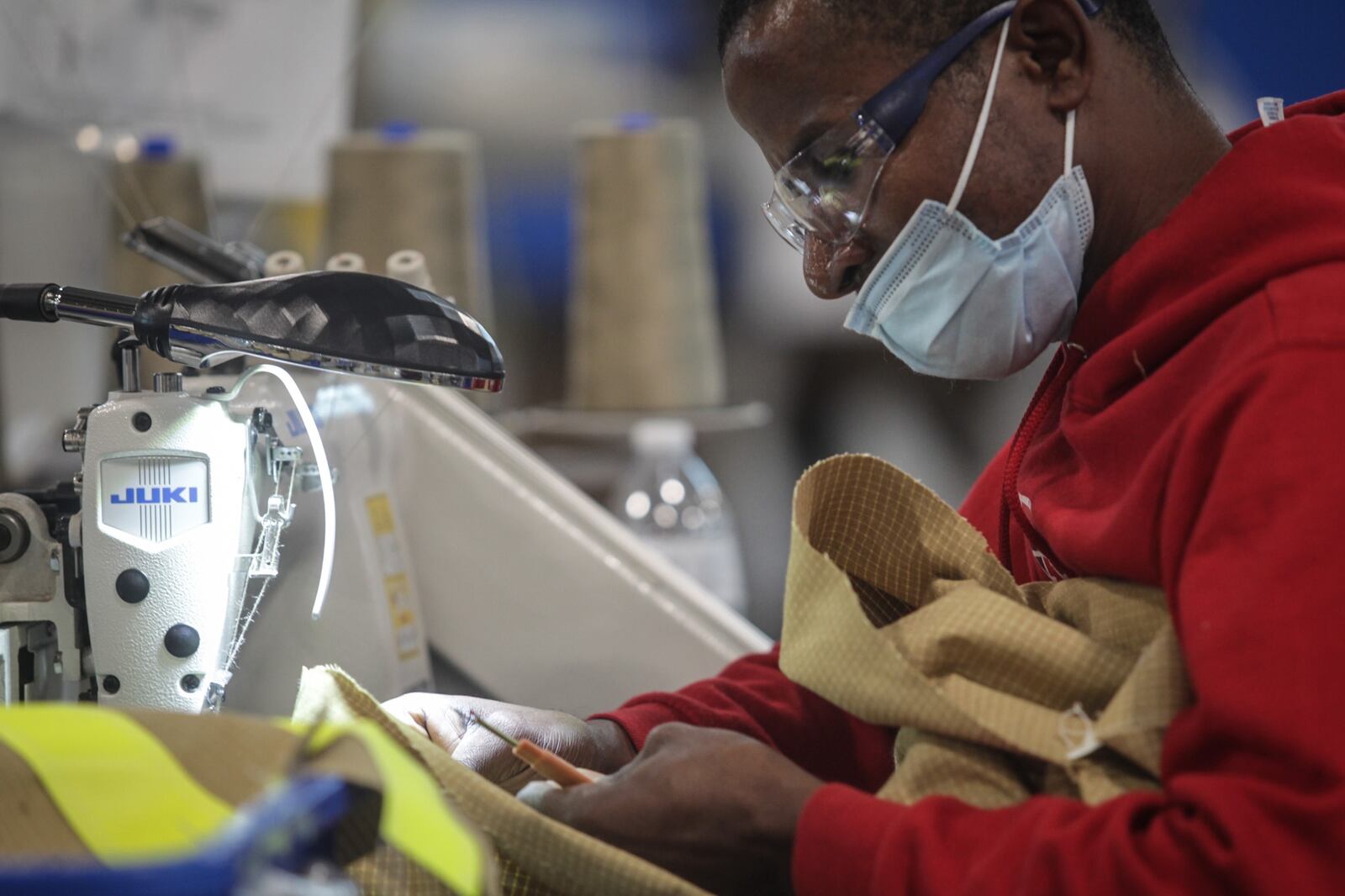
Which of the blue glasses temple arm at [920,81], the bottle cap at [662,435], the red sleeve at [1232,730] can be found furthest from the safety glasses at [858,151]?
the bottle cap at [662,435]

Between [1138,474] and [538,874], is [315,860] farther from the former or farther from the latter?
[1138,474]

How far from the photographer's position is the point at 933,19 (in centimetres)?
87

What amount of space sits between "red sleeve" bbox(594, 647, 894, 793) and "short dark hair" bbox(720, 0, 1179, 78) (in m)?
0.48

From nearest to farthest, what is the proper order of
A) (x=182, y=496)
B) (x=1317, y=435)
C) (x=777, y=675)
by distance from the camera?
1. (x=1317, y=435)
2. (x=182, y=496)
3. (x=777, y=675)

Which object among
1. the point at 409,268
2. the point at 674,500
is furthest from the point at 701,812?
the point at 674,500

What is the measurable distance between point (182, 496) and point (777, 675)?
462mm

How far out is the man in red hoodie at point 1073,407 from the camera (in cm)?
60

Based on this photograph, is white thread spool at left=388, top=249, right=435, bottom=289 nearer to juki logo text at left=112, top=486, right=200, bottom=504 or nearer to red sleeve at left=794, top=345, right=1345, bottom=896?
juki logo text at left=112, top=486, right=200, bottom=504

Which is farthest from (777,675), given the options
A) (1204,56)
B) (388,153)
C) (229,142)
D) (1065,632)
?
(1204,56)

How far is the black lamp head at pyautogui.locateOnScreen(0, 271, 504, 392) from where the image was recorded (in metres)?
0.76

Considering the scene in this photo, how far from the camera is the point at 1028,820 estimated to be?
0.65 m

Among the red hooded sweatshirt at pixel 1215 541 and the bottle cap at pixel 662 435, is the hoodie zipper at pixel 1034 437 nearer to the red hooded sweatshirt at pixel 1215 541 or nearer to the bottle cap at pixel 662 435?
the red hooded sweatshirt at pixel 1215 541

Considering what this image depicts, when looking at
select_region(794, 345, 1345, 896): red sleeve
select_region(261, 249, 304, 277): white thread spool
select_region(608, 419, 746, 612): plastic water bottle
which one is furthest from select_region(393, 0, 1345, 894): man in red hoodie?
select_region(608, 419, 746, 612): plastic water bottle

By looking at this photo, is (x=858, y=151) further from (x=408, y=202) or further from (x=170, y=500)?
(x=408, y=202)
